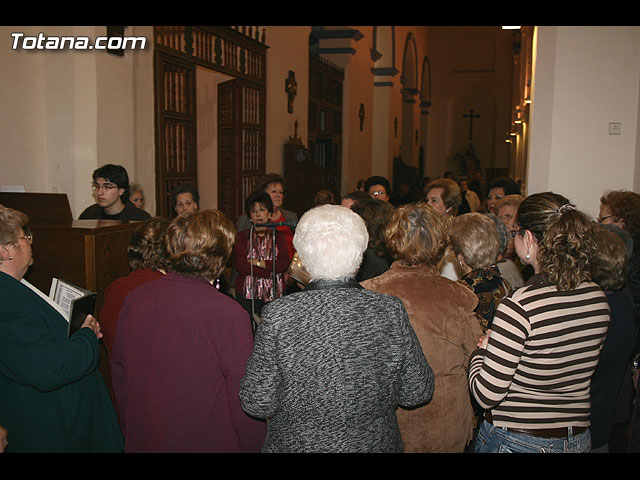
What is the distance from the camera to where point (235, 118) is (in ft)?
27.2

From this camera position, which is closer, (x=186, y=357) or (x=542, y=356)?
(x=542, y=356)

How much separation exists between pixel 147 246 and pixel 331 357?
46.9 inches

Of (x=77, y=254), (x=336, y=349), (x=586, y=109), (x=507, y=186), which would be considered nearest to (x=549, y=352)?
(x=336, y=349)

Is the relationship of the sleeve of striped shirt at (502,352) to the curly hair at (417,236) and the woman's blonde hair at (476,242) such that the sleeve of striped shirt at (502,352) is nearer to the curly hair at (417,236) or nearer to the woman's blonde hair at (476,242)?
the curly hair at (417,236)

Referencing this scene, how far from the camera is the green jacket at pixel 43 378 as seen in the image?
194 centimetres

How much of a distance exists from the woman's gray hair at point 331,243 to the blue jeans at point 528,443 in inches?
31.1

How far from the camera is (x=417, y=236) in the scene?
2328 mm

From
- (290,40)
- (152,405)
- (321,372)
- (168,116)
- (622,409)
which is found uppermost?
(290,40)

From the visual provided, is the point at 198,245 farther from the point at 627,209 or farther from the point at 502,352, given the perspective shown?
the point at 627,209

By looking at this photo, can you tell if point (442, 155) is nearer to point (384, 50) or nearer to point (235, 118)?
point (384, 50)

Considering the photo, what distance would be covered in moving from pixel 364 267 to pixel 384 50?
13257mm

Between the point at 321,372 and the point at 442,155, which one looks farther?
the point at 442,155

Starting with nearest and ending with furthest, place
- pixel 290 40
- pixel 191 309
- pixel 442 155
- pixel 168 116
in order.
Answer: pixel 191 309
pixel 168 116
pixel 290 40
pixel 442 155

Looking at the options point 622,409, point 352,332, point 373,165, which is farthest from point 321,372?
point 373,165
